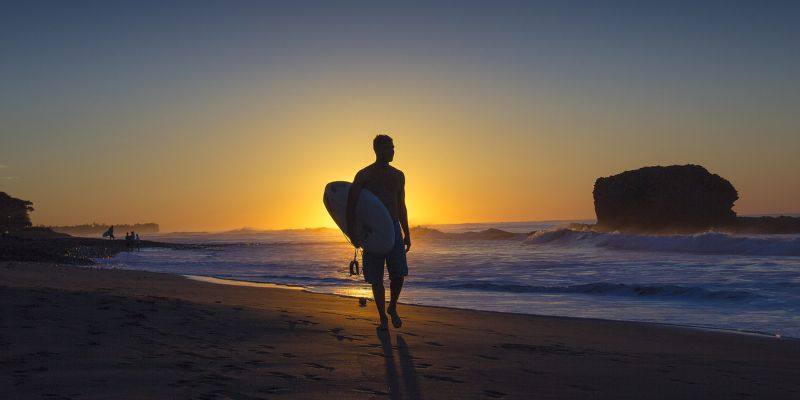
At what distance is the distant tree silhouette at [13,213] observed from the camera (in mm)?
71181

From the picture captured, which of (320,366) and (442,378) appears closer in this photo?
(442,378)

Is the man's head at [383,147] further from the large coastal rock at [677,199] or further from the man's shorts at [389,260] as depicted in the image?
the large coastal rock at [677,199]

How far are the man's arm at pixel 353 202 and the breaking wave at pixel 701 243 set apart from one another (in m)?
24.5

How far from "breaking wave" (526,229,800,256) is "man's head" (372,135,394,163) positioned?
2437 centimetres

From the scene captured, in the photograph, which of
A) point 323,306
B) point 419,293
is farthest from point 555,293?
point 323,306

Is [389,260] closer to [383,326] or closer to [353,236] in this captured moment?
[353,236]

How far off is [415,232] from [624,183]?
4994 cm

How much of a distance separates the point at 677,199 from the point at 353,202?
4311 centimetres

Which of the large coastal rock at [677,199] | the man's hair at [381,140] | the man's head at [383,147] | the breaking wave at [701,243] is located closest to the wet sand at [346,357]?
the man's head at [383,147]

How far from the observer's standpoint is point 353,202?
7.00 m

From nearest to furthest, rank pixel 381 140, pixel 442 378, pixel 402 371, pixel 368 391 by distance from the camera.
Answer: pixel 368 391, pixel 442 378, pixel 402 371, pixel 381 140

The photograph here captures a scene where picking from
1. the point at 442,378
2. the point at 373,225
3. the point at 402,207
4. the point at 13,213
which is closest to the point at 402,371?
the point at 442,378

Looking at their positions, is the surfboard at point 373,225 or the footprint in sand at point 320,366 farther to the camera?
the surfboard at point 373,225

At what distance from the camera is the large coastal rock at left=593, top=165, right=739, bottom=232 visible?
148ft
